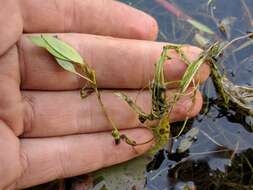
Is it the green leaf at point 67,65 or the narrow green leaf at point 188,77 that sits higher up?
the green leaf at point 67,65

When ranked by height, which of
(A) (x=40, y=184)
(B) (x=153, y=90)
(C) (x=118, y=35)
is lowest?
(A) (x=40, y=184)

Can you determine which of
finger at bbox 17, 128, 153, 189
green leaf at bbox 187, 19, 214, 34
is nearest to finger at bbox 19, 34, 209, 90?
finger at bbox 17, 128, 153, 189

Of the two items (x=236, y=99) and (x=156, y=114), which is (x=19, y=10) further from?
(x=236, y=99)

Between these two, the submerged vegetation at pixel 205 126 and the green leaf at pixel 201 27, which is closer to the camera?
the submerged vegetation at pixel 205 126

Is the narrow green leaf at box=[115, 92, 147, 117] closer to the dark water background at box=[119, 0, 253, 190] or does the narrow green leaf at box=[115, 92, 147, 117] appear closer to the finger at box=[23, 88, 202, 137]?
the finger at box=[23, 88, 202, 137]

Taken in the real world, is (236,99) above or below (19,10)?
below

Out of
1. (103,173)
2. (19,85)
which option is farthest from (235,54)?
(19,85)

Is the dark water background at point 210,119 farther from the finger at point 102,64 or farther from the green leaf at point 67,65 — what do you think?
the green leaf at point 67,65

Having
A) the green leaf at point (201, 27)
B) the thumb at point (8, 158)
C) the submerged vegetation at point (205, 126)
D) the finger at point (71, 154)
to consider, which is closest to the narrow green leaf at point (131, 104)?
the submerged vegetation at point (205, 126)
